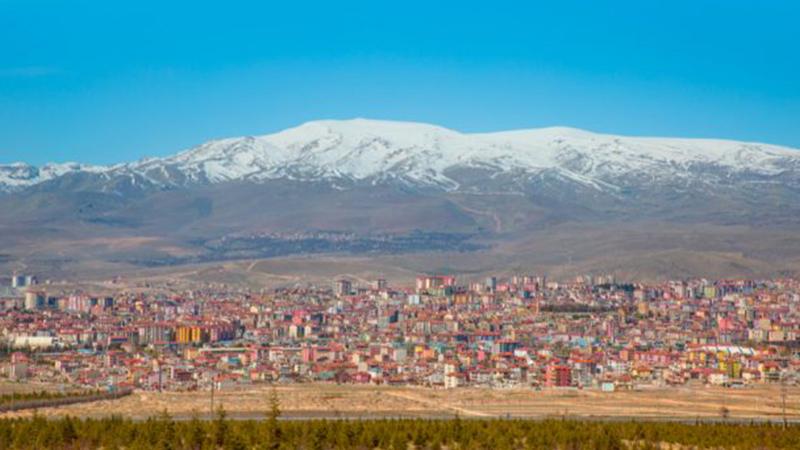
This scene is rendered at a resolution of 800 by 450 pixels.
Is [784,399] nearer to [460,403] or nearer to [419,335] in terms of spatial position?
[460,403]

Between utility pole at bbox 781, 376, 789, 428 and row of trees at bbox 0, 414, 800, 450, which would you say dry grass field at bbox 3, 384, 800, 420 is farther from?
row of trees at bbox 0, 414, 800, 450

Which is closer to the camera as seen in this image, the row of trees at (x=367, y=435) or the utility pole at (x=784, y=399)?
the row of trees at (x=367, y=435)

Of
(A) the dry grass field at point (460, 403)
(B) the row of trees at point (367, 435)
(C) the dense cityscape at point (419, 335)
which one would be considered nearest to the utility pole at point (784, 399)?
(A) the dry grass field at point (460, 403)

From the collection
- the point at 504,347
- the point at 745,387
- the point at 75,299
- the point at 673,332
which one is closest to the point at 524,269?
the point at 75,299

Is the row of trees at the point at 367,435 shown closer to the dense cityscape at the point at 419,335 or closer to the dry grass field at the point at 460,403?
the dry grass field at the point at 460,403

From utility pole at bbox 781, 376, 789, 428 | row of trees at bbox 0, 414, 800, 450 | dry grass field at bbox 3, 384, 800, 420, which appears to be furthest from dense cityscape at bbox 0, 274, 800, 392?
row of trees at bbox 0, 414, 800, 450
